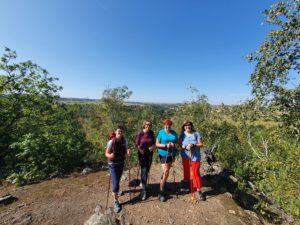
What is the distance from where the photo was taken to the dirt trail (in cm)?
438

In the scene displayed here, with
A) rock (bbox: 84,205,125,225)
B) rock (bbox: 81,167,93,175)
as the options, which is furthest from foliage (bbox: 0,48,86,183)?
rock (bbox: 84,205,125,225)

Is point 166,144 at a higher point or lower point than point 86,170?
higher

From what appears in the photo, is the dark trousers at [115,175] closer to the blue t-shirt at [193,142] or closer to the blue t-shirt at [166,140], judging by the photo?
the blue t-shirt at [166,140]

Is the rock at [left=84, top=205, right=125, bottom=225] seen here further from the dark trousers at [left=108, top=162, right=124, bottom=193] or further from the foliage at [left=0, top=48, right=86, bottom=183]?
the foliage at [left=0, top=48, right=86, bottom=183]

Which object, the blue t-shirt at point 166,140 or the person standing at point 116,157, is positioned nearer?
the person standing at point 116,157

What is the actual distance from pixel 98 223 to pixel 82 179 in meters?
3.36

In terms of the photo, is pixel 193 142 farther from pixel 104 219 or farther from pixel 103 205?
pixel 103 205

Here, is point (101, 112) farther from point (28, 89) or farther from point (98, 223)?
point (98, 223)

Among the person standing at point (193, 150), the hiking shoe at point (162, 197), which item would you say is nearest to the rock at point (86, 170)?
the hiking shoe at point (162, 197)

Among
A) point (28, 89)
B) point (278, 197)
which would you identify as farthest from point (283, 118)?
point (28, 89)

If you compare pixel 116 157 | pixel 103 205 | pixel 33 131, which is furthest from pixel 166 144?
pixel 33 131

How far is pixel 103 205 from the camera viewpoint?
5.00 metres

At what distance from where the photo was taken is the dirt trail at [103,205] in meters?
4.38

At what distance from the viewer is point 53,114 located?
40.8 ft
